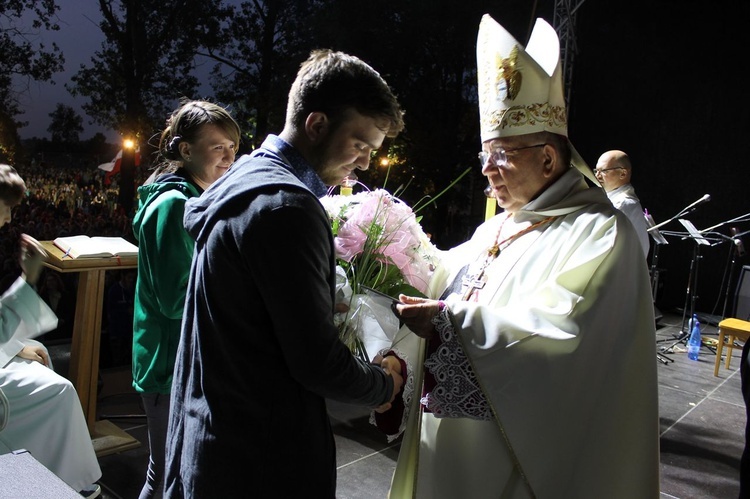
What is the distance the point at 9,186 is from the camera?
2.14 m

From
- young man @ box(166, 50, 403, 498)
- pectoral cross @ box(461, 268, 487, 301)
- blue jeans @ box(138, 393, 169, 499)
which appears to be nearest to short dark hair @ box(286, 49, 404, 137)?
young man @ box(166, 50, 403, 498)

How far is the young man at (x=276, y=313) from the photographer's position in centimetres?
100

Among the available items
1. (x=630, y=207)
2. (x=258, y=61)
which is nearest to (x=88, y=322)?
(x=630, y=207)

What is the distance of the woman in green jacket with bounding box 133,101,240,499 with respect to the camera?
1902 mm

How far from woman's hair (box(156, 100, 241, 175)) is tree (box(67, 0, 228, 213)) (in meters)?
4.45

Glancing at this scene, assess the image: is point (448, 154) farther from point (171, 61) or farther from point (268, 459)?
point (268, 459)

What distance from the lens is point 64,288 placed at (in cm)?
462

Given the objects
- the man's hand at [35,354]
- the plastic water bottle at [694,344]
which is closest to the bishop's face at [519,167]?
the man's hand at [35,354]

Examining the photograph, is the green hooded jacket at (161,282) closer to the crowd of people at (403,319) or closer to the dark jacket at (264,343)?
the crowd of people at (403,319)

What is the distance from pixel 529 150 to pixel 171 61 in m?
6.62

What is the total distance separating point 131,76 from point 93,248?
4589 millimetres

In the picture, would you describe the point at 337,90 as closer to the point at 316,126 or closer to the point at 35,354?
the point at 316,126

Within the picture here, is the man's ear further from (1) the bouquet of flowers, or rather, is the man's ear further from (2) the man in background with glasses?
(2) the man in background with glasses

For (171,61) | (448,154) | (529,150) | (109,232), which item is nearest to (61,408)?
(529,150)
